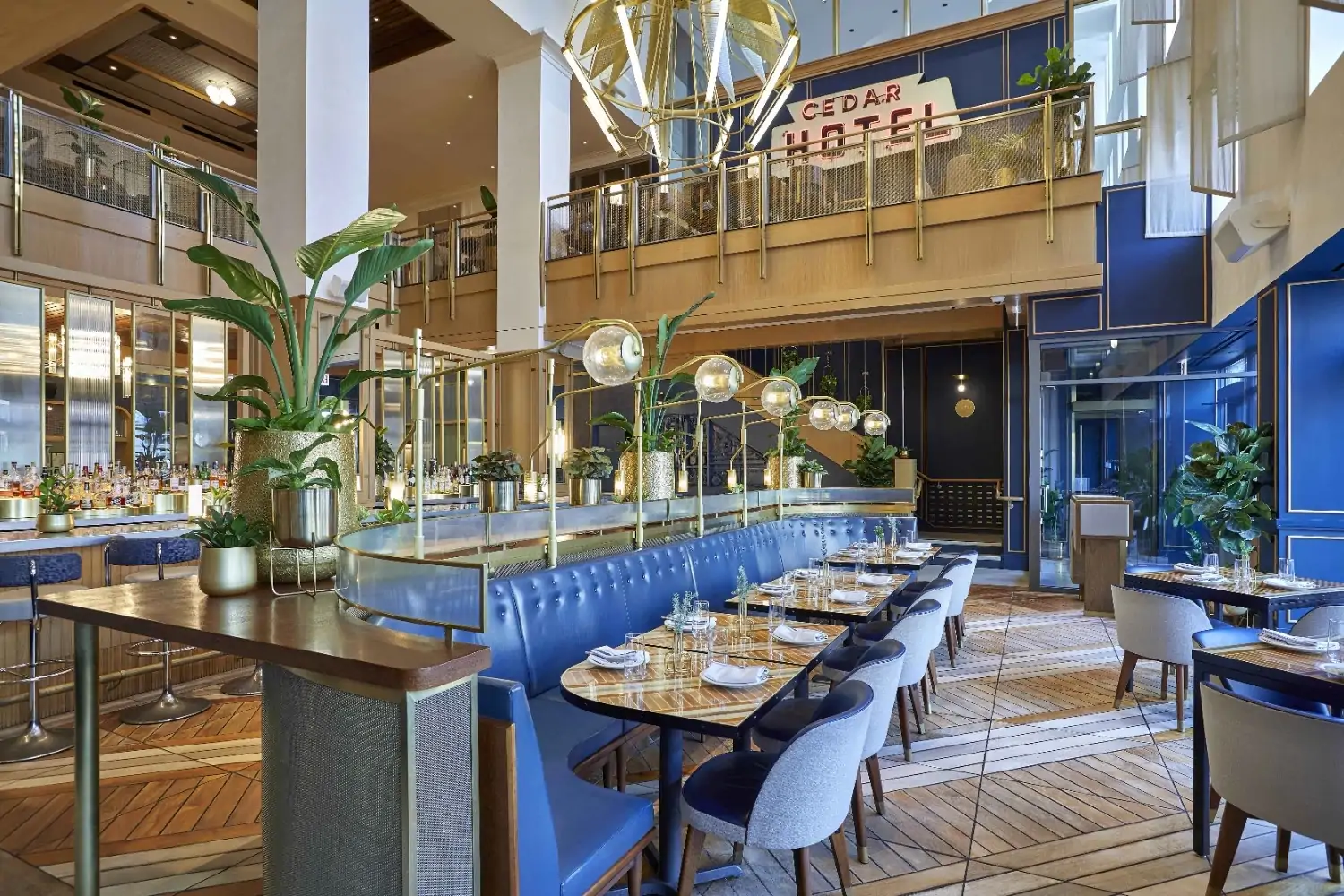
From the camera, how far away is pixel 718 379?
11.8 feet

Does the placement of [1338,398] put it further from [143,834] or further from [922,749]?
[143,834]

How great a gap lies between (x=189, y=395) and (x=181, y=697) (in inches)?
142

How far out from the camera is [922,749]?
12.0ft

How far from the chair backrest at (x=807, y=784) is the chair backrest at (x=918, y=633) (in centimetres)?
107

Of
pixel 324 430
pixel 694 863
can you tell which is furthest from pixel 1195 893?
pixel 324 430

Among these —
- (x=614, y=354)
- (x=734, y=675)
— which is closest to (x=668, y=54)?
(x=614, y=354)

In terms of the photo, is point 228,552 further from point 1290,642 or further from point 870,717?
point 1290,642

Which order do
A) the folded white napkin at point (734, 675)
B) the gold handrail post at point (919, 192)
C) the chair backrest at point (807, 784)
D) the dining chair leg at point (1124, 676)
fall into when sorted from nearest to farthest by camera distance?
the chair backrest at point (807, 784), the folded white napkin at point (734, 675), the dining chair leg at point (1124, 676), the gold handrail post at point (919, 192)

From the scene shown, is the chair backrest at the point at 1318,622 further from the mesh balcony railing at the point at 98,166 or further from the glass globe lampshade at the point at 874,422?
the mesh balcony railing at the point at 98,166

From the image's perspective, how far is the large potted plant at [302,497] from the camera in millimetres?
1947

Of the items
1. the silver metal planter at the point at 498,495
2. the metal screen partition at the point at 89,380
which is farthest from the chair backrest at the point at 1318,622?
the metal screen partition at the point at 89,380

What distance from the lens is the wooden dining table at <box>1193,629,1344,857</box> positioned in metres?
2.32

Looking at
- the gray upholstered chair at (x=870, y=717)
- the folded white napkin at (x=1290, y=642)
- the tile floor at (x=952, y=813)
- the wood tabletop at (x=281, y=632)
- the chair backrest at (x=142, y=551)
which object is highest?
the wood tabletop at (x=281, y=632)

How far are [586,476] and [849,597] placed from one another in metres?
1.68
